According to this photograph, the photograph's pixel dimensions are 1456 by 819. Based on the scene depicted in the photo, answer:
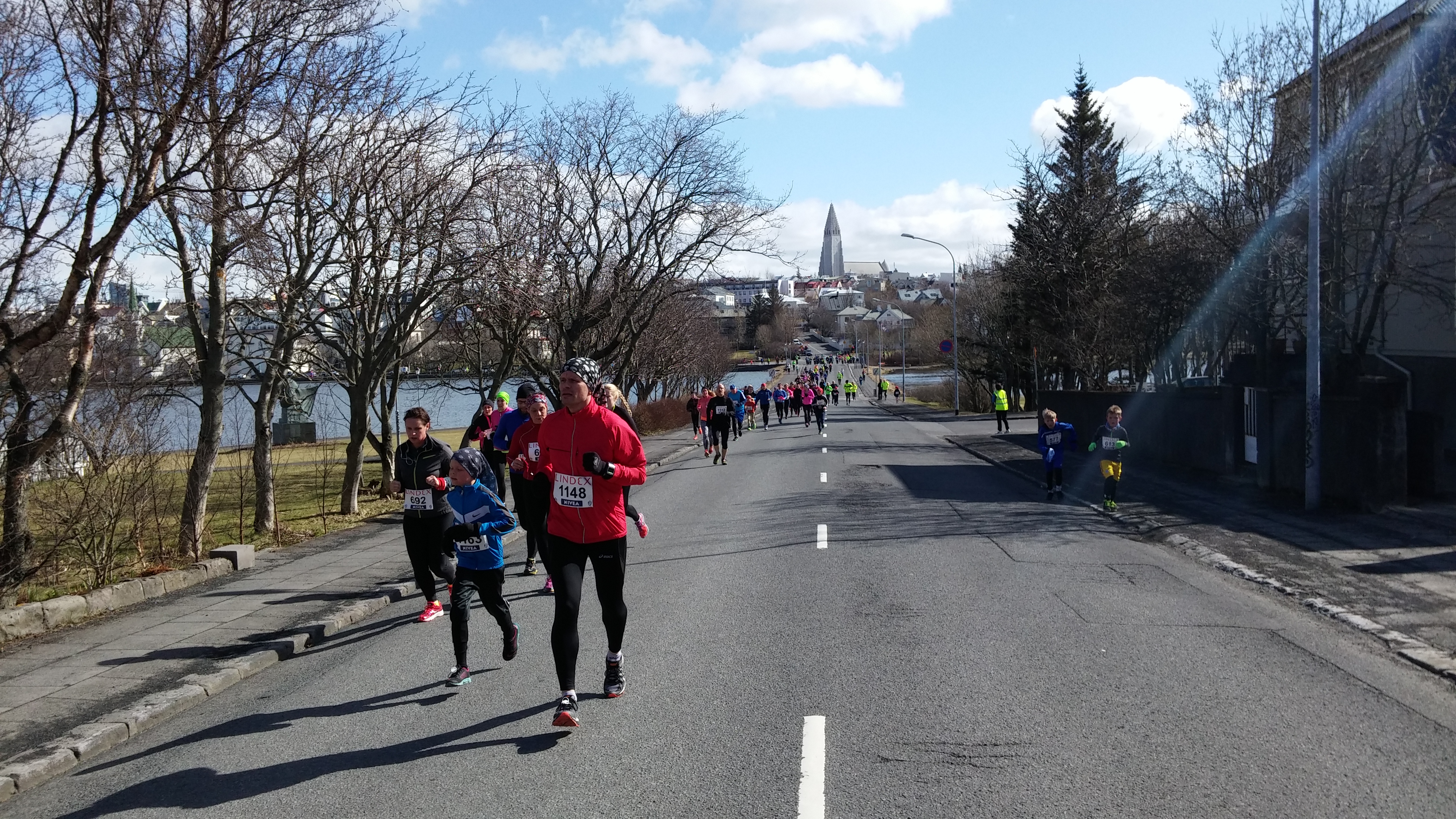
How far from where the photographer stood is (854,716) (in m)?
5.89

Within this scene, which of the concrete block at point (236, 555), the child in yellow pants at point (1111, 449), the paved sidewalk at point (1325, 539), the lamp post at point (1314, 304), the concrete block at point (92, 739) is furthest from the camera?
the child in yellow pants at point (1111, 449)

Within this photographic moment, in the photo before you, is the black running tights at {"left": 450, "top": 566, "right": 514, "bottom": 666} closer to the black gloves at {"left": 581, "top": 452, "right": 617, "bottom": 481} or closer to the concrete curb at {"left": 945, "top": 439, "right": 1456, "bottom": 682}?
the black gloves at {"left": 581, "top": 452, "right": 617, "bottom": 481}

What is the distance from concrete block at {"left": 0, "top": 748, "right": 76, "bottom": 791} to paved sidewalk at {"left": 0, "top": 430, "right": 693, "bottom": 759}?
153mm

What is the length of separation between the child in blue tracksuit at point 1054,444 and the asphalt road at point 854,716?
19.5 feet

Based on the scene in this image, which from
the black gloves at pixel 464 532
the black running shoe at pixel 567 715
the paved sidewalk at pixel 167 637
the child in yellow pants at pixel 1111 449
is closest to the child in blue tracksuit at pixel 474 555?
the black gloves at pixel 464 532

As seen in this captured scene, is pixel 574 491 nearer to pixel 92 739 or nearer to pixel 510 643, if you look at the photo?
pixel 510 643

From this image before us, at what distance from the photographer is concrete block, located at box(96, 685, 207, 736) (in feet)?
20.9

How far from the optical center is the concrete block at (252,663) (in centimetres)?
763

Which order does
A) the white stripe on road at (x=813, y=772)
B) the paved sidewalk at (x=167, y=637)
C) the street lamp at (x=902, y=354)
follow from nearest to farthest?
the white stripe on road at (x=813, y=772), the paved sidewalk at (x=167, y=637), the street lamp at (x=902, y=354)

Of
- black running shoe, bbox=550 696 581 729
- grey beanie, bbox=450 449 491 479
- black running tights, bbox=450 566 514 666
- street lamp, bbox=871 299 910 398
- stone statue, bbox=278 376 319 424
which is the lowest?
black running shoe, bbox=550 696 581 729

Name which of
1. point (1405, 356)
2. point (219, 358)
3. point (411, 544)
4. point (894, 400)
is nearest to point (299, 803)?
point (411, 544)

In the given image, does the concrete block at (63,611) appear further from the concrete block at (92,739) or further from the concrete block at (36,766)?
Answer: the concrete block at (36,766)

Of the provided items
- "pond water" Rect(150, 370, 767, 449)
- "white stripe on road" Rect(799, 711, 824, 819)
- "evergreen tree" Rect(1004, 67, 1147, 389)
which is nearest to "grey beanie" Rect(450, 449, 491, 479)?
"pond water" Rect(150, 370, 767, 449)

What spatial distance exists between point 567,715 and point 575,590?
67cm
